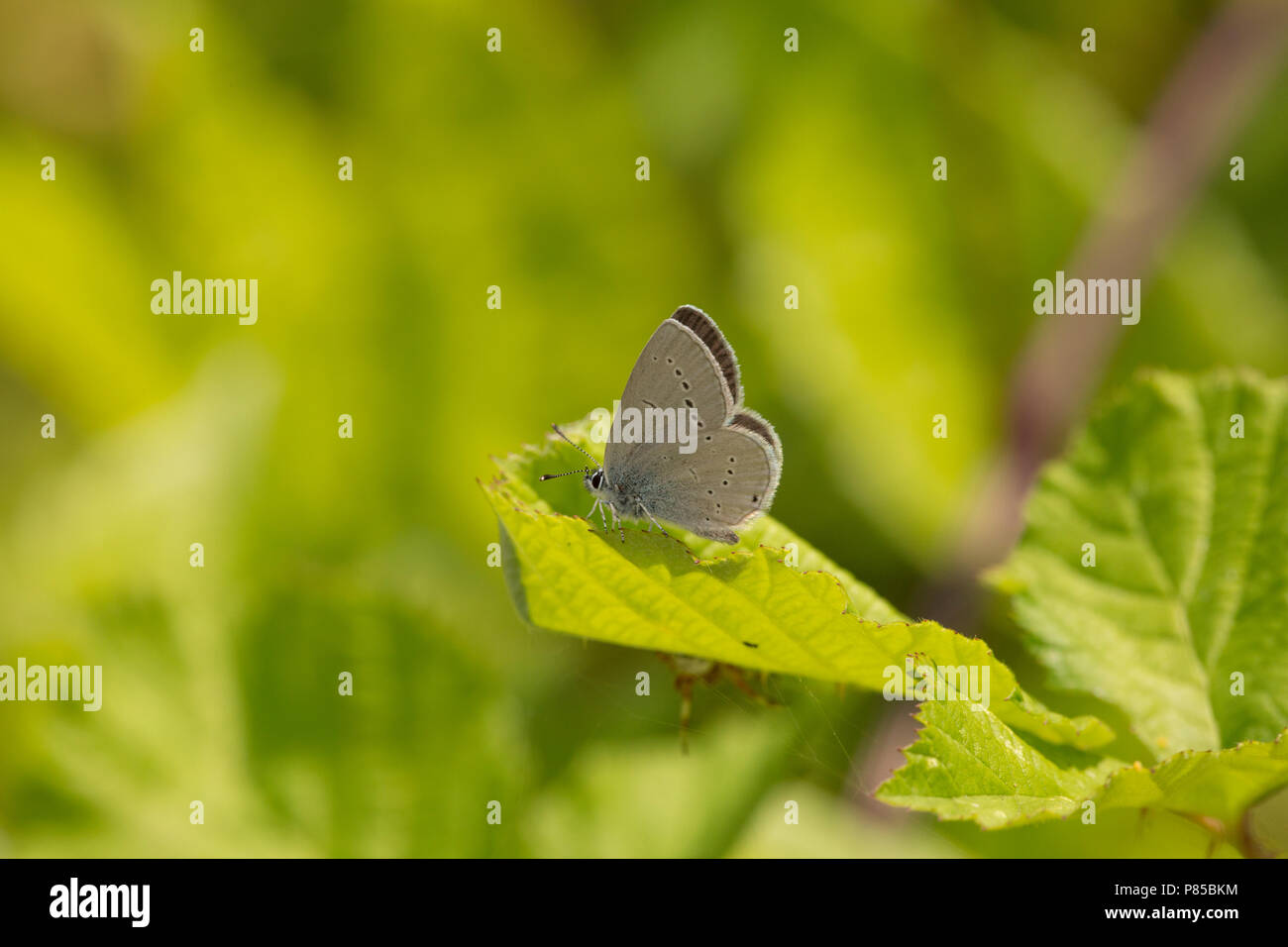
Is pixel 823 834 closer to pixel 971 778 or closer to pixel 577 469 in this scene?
pixel 577 469

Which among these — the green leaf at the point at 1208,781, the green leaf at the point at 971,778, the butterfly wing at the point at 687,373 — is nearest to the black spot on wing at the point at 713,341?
the butterfly wing at the point at 687,373

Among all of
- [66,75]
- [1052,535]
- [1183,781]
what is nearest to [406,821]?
[1052,535]

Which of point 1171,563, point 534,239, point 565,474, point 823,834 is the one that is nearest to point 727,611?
point 565,474

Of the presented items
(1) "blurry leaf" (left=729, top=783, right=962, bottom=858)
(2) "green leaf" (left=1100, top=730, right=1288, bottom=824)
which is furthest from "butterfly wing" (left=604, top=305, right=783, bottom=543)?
(1) "blurry leaf" (left=729, top=783, right=962, bottom=858)

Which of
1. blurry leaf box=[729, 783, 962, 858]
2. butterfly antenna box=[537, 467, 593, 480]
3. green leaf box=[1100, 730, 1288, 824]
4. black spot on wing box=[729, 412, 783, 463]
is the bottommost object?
blurry leaf box=[729, 783, 962, 858]

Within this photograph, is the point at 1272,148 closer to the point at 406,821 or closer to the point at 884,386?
the point at 884,386

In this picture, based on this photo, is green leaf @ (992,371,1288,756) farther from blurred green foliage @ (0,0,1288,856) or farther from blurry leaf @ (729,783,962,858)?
blurred green foliage @ (0,0,1288,856)

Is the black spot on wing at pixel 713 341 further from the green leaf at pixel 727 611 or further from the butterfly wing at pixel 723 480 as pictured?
the green leaf at pixel 727 611
